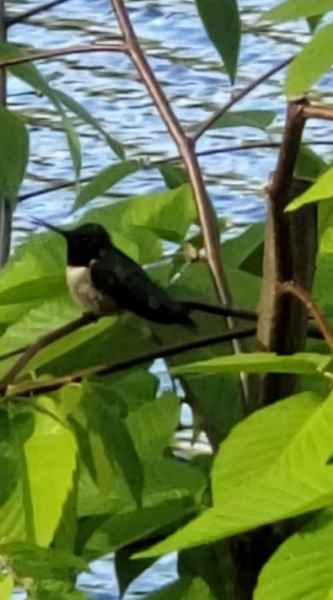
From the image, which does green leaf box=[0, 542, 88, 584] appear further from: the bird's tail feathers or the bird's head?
the bird's head

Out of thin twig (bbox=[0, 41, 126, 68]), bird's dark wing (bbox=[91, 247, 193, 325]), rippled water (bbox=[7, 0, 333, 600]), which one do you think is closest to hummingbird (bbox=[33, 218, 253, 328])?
bird's dark wing (bbox=[91, 247, 193, 325])

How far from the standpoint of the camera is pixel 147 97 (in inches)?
165

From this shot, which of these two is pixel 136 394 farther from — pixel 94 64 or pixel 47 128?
pixel 94 64

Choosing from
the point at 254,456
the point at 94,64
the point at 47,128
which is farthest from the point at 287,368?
the point at 94,64

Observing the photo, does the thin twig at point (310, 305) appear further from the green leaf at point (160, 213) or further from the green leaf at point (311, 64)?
the green leaf at point (160, 213)

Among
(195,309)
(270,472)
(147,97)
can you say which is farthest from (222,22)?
(147,97)

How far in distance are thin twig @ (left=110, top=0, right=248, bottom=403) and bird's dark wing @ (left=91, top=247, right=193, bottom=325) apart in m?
0.02

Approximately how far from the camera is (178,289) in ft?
2.88

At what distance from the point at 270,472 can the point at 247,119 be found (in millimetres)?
609

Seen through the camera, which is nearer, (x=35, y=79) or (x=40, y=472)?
(x=40, y=472)

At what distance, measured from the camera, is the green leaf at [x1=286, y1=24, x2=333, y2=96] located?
1.95 ft

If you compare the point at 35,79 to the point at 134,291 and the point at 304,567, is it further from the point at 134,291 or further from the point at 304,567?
the point at 304,567

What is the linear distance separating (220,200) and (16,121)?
2.45 meters

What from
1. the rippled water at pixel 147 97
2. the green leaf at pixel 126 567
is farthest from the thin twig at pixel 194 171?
the rippled water at pixel 147 97
